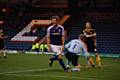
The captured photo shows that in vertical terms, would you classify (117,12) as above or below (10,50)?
above

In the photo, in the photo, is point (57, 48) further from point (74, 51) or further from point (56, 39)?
point (74, 51)

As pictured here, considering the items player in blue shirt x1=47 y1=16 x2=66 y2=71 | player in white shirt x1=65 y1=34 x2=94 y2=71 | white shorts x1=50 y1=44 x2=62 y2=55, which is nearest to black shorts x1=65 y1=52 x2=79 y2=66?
player in white shirt x1=65 y1=34 x2=94 y2=71

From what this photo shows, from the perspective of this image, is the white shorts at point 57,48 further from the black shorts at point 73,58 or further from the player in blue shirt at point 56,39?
the black shorts at point 73,58

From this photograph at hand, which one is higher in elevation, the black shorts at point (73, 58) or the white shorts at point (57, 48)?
the white shorts at point (57, 48)

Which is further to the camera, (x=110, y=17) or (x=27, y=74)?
(x=110, y=17)

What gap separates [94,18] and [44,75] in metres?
22.4

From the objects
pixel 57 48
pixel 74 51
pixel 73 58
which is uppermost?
pixel 57 48

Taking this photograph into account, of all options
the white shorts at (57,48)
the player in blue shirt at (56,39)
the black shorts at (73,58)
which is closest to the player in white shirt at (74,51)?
the black shorts at (73,58)

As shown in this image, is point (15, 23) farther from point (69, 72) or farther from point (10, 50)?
point (69, 72)

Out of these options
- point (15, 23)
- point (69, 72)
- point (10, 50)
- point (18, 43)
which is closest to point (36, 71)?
point (69, 72)

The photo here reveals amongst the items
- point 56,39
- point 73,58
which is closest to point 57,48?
point 56,39

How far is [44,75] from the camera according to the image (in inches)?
719

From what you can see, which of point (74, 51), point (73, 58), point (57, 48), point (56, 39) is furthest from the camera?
point (74, 51)

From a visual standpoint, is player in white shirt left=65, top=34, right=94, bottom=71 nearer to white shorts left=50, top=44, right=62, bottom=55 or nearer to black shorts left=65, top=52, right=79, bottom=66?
black shorts left=65, top=52, right=79, bottom=66
